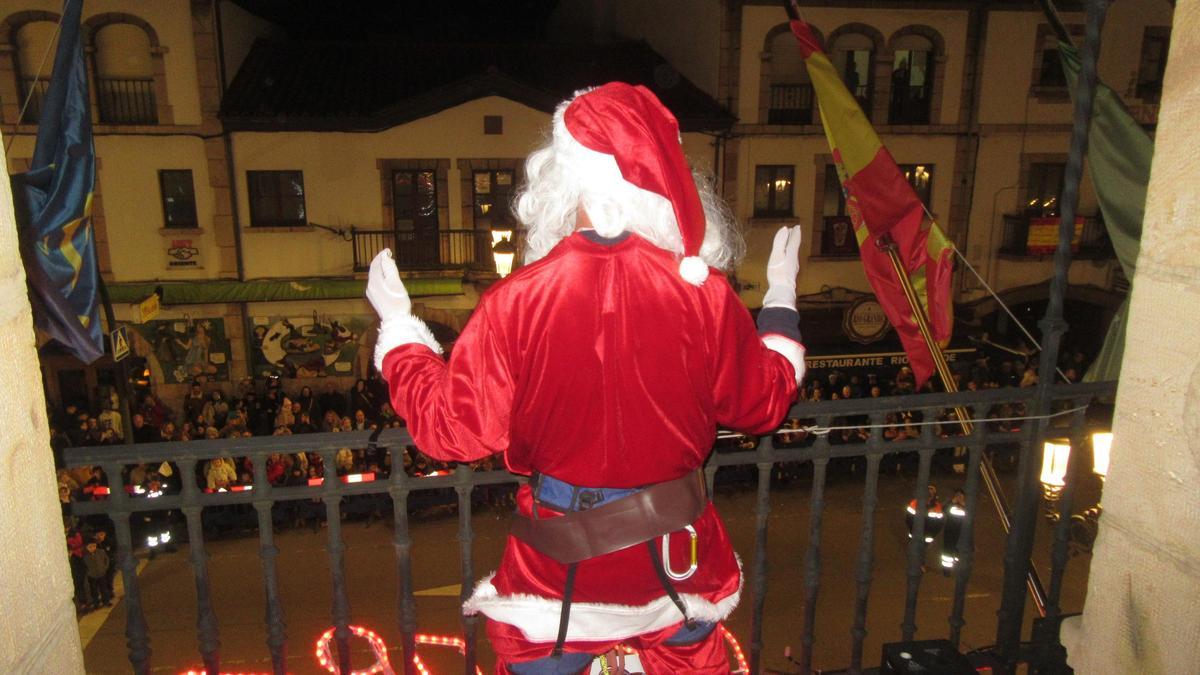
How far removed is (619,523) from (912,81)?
49.0ft

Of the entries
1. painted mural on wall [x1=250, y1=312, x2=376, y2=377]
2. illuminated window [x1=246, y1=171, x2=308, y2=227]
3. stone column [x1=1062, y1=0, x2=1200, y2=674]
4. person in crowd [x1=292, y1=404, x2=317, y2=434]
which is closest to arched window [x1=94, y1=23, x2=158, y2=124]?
illuminated window [x1=246, y1=171, x2=308, y2=227]

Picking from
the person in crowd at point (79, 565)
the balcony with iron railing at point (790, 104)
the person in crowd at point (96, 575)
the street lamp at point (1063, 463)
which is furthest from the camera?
the balcony with iron railing at point (790, 104)

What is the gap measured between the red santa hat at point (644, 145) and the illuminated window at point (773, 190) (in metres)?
13.2

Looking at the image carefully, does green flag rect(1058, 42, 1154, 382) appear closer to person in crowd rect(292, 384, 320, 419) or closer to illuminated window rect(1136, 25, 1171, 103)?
person in crowd rect(292, 384, 320, 419)

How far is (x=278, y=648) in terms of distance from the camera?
2.59m

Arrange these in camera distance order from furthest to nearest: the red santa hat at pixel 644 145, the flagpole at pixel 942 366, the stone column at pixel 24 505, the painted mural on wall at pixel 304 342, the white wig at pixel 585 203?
the painted mural on wall at pixel 304 342
the flagpole at pixel 942 366
the white wig at pixel 585 203
the red santa hat at pixel 644 145
the stone column at pixel 24 505

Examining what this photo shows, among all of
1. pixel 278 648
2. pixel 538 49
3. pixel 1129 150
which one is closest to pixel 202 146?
pixel 538 49

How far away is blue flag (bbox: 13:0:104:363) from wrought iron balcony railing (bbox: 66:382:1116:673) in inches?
19.5

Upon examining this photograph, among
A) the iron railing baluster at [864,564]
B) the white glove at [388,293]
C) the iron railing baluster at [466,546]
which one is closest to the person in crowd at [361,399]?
the iron railing baluster at [466,546]

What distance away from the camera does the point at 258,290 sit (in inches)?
544

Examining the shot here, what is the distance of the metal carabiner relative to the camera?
201cm

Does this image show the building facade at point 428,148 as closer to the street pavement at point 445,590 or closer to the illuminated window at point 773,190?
the illuminated window at point 773,190

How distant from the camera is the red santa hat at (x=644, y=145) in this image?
173 cm

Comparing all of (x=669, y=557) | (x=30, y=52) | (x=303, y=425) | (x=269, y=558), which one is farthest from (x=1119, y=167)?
(x=30, y=52)
